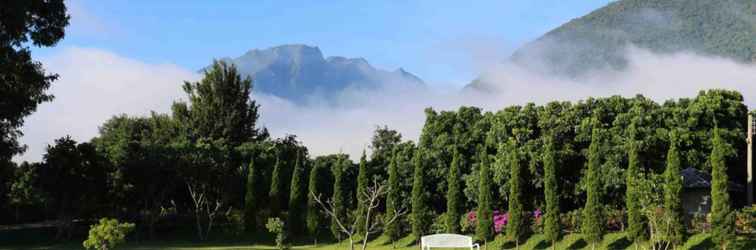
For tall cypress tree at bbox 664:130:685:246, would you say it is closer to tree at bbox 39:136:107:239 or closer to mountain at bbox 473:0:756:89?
tree at bbox 39:136:107:239

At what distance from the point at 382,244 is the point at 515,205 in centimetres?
535

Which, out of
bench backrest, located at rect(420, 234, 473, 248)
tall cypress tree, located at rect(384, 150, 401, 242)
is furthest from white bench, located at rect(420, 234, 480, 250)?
tall cypress tree, located at rect(384, 150, 401, 242)

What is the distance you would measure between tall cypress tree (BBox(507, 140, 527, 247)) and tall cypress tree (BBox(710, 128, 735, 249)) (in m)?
5.99

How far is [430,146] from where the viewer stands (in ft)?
101

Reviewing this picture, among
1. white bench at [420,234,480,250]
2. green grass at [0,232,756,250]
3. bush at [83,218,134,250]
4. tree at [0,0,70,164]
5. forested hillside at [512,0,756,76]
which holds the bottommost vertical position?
green grass at [0,232,756,250]

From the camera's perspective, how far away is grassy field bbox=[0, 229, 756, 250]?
21.8 m

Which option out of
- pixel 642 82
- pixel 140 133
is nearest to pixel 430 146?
pixel 140 133

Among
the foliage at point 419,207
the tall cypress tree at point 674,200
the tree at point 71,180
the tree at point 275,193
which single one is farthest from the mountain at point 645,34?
the tree at point 71,180

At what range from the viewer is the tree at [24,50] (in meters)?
16.3

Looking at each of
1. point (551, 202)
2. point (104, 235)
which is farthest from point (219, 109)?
point (104, 235)

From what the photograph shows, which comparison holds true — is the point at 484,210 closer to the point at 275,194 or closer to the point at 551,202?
the point at 551,202

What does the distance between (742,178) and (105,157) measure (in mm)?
23975

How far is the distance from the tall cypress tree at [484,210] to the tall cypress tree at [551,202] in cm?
194

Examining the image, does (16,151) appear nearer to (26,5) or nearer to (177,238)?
(26,5)
